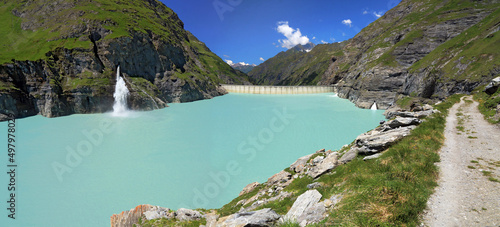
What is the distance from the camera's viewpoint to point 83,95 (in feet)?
148

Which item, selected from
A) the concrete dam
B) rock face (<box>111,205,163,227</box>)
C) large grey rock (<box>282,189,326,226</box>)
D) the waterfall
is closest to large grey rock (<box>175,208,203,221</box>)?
rock face (<box>111,205,163,227</box>)

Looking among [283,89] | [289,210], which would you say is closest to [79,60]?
[289,210]

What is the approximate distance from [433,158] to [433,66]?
50.3 meters

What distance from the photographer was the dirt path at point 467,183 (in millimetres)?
4855

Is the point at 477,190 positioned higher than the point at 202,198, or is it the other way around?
the point at 477,190

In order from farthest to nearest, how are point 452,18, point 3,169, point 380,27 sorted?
1. point 380,27
2. point 452,18
3. point 3,169

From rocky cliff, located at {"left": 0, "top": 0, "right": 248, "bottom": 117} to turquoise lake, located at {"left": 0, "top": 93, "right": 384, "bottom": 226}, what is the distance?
27.0 ft

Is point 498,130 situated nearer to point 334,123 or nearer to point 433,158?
point 433,158

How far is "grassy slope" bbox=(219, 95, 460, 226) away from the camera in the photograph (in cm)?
468

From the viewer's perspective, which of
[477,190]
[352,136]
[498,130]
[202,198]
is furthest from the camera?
[352,136]

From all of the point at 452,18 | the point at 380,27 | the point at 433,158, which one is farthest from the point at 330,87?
the point at 433,158

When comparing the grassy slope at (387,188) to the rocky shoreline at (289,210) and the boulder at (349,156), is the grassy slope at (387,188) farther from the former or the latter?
the boulder at (349,156)

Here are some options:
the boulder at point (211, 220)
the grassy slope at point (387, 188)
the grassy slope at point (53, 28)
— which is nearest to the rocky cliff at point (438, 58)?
the grassy slope at point (387, 188)

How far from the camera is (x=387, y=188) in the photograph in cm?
543
